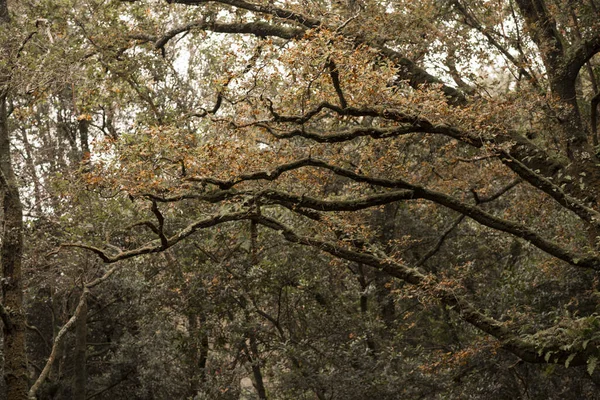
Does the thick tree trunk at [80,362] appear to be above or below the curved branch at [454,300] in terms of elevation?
above

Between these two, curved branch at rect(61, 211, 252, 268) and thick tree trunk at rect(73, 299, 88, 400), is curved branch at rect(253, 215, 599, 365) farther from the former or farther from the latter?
thick tree trunk at rect(73, 299, 88, 400)

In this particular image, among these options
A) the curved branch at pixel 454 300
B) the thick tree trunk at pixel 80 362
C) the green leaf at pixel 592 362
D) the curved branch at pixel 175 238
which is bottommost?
the green leaf at pixel 592 362

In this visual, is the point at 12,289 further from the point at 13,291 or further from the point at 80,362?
the point at 80,362

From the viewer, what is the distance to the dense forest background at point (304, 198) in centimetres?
895

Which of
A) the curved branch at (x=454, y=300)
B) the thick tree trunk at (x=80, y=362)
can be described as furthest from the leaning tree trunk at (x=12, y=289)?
the curved branch at (x=454, y=300)

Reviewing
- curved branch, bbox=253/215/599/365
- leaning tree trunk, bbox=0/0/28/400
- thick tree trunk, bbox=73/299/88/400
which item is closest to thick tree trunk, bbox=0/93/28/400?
leaning tree trunk, bbox=0/0/28/400

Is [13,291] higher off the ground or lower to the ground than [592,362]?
higher

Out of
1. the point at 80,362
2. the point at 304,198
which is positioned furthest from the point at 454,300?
the point at 80,362

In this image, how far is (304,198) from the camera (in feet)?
30.1

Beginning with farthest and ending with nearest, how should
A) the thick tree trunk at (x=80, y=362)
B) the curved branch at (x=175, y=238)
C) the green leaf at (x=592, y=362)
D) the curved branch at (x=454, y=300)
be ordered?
1. the thick tree trunk at (x=80, y=362)
2. the curved branch at (x=454, y=300)
3. the curved branch at (x=175, y=238)
4. the green leaf at (x=592, y=362)

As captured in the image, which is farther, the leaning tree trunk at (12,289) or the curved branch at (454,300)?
the leaning tree trunk at (12,289)

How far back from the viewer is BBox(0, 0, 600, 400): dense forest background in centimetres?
895

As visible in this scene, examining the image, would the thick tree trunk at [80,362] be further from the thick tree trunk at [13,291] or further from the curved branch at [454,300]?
the curved branch at [454,300]

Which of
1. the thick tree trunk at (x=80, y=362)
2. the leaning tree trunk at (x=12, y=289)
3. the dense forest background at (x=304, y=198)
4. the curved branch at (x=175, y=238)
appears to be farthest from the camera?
the thick tree trunk at (x=80, y=362)
